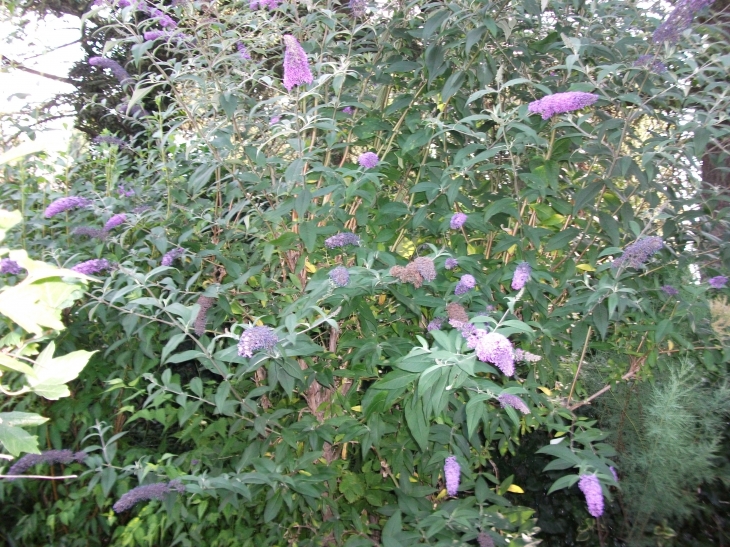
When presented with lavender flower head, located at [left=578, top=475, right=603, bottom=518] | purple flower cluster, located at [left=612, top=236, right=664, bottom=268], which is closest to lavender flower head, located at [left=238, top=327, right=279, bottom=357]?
lavender flower head, located at [left=578, top=475, right=603, bottom=518]

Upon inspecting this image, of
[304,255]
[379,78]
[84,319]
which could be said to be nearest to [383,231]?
[304,255]

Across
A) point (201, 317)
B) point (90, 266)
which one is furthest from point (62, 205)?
point (201, 317)

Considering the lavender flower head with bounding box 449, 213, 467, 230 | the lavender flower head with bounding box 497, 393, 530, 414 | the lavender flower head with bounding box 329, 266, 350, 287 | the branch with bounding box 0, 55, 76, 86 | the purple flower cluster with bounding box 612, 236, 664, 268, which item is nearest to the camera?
the lavender flower head with bounding box 497, 393, 530, 414

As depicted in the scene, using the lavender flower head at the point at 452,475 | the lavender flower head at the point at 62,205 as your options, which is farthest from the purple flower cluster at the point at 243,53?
the lavender flower head at the point at 452,475

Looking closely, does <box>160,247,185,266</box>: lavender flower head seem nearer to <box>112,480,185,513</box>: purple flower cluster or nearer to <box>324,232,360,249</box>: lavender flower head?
<box>324,232,360,249</box>: lavender flower head

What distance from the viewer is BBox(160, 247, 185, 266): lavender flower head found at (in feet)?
7.22

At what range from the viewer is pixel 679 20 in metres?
1.92

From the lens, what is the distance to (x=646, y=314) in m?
2.33

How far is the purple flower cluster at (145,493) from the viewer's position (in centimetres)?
187

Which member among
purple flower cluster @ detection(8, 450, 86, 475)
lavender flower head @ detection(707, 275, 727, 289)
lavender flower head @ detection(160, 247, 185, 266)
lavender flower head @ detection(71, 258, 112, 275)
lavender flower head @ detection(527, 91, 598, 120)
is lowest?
purple flower cluster @ detection(8, 450, 86, 475)

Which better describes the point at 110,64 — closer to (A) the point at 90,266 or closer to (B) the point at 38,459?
(A) the point at 90,266

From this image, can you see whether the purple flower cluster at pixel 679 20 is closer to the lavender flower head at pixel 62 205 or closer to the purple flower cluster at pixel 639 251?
the purple flower cluster at pixel 639 251

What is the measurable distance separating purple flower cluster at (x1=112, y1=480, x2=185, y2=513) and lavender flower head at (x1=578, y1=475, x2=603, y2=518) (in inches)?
53.9

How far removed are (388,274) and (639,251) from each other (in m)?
0.85
